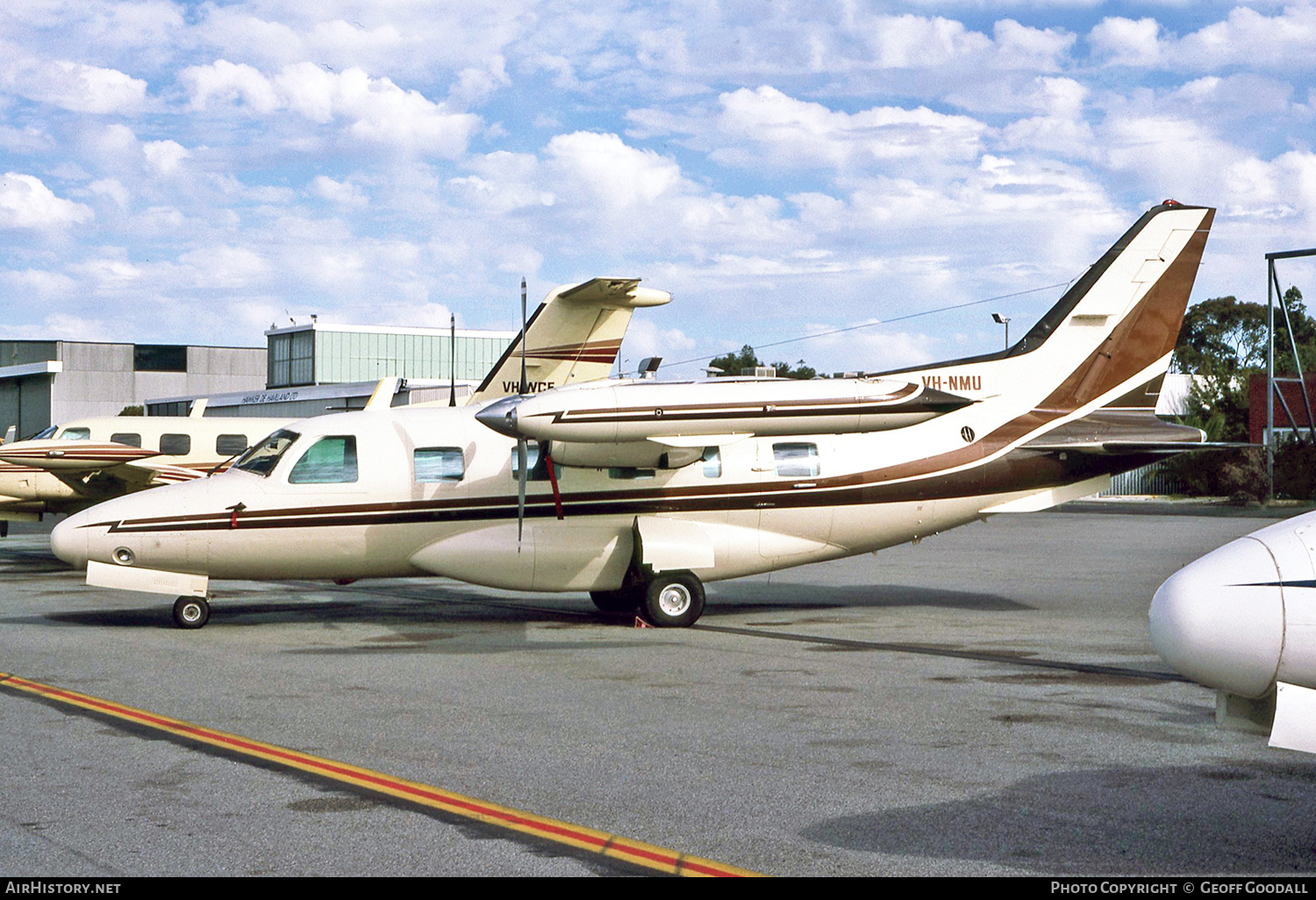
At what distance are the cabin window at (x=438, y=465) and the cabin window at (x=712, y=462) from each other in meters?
3.21

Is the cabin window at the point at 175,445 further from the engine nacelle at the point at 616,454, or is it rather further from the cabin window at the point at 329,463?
the engine nacelle at the point at 616,454

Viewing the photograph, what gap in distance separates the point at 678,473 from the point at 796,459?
1680 millimetres

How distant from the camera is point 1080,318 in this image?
1842 cm

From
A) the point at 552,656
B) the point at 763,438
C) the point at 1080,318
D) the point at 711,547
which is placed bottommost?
the point at 552,656

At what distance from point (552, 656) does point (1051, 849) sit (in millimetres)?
7925

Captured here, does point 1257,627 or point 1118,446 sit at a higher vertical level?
point 1118,446

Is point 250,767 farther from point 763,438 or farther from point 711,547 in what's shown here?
point 763,438

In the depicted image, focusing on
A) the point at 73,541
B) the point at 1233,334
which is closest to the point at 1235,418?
the point at 1233,334

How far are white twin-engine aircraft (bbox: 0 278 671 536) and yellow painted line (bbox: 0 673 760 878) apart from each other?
32.2ft

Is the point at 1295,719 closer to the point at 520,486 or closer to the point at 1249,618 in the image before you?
the point at 1249,618

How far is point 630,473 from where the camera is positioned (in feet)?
54.9

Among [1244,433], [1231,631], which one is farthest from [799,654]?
[1244,433]

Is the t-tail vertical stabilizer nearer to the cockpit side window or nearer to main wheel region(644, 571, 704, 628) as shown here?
the cockpit side window

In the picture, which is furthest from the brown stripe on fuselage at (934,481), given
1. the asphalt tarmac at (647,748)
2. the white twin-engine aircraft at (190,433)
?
the white twin-engine aircraft at (190,433)
